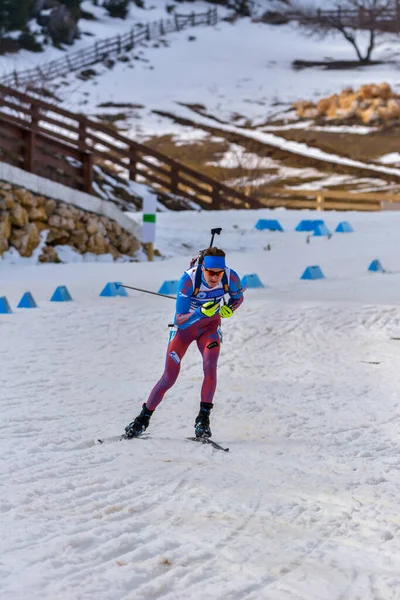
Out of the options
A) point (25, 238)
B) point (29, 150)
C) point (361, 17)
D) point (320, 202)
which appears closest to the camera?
point (25, 238)

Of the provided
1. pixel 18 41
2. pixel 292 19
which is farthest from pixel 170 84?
pixel 292 19

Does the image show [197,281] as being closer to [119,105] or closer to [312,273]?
[312,273]

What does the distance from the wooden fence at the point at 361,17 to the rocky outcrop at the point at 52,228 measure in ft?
115

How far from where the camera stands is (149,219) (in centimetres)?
1589

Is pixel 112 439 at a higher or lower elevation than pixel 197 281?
lower

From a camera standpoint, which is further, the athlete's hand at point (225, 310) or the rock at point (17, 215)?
the rock at point (17, 215)

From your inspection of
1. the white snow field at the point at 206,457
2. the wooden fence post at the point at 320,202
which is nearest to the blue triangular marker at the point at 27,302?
the white snow field at the point at 206,457

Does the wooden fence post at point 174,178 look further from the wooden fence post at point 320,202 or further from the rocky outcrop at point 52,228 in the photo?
the rocky outcrop at point 52,228

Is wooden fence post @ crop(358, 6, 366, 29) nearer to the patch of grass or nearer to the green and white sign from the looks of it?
the patch of grass

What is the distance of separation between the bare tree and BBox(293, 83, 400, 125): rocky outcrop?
8.31 metres

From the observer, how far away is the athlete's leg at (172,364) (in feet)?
22.0

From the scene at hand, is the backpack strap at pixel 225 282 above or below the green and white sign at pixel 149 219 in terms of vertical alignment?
above

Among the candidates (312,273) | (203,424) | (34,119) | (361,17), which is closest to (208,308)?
(203,424)

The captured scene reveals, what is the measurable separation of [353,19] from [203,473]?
50.2 metres
